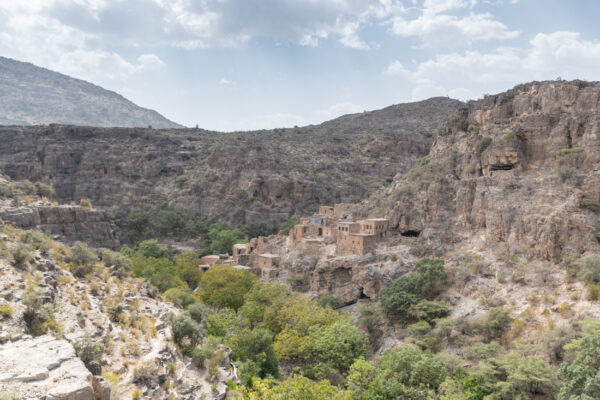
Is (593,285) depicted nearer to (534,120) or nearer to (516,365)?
(516,365)

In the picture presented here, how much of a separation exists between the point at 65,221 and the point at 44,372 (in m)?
18.4

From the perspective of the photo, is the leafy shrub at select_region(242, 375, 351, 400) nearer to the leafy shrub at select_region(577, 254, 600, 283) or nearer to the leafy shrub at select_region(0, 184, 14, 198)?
the leafy shrub at select_region(0, 184, 14, 198)

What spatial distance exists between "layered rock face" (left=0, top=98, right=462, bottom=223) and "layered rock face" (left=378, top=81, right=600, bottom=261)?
37165mm

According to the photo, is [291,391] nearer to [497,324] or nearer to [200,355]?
[200,355]

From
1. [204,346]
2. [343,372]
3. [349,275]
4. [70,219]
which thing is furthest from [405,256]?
[70,219]

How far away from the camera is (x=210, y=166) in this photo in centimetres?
8925

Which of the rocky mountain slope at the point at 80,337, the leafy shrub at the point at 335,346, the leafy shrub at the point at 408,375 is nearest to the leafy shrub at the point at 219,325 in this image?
the leafy shrub at the point at 335,346

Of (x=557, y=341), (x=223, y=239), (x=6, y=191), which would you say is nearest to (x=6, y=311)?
(x=6, y=191)

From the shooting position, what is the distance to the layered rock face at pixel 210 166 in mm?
80812

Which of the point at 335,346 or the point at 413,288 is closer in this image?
the point at 335,346

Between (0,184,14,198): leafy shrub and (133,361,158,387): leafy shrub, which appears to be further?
(0,184,14,198): leafy shrub

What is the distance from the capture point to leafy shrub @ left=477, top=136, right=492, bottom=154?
39.7 metres

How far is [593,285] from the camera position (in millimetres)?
24641

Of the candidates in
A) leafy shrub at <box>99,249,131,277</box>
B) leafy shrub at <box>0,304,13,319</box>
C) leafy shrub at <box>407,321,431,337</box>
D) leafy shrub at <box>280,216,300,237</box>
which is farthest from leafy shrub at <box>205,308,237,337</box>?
leafy shrub at <box>280,216,300,237</box>
